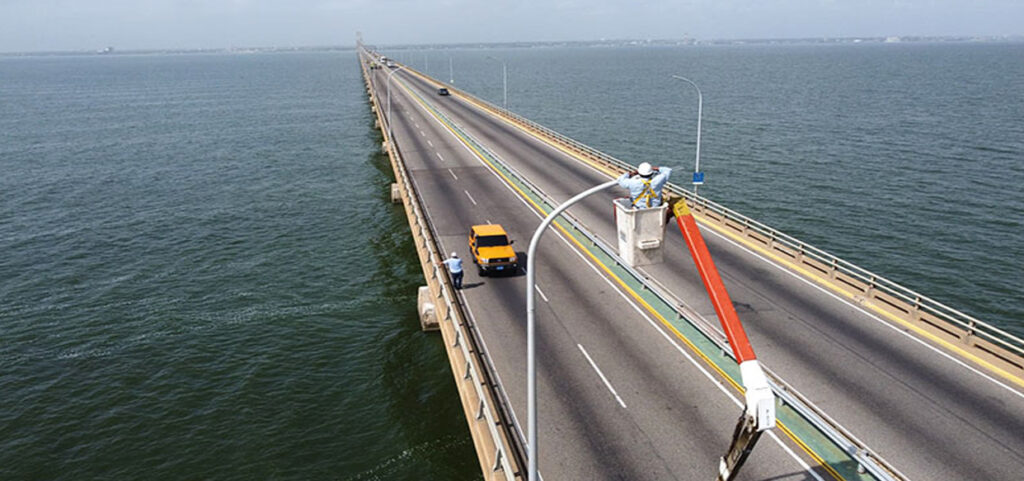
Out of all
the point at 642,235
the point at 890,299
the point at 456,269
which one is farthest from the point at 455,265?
the point at 642,235

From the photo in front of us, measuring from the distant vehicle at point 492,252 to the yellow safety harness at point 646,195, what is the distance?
21.8 m

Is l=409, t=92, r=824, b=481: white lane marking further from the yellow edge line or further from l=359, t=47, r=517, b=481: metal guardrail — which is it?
l=359, t=47, r=517, b=481: metal guardrail

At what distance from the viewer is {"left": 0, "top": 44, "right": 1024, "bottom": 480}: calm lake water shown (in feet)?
82.7

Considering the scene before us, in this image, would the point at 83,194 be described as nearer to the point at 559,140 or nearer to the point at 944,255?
the point at 559,140

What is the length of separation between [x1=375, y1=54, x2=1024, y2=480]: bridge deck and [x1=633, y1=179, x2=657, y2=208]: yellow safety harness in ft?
34.4

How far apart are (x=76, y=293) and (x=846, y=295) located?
4067 cm

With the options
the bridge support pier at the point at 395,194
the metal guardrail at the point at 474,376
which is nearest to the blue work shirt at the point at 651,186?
the metal guardrail at the point at 474,376

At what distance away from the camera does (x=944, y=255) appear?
43.2 meters

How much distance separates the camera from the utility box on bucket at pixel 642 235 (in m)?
7.70

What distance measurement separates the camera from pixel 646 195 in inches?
333

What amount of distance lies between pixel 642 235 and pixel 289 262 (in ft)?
130

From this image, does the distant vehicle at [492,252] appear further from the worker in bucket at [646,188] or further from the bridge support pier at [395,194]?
the bridge support pier at [395,194]

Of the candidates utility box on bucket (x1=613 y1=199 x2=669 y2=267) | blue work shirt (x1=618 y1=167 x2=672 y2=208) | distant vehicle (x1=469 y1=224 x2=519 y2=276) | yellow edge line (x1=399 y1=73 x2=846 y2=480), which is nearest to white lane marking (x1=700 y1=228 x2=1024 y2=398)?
yellow edge line (x1=399 y1=73 x2=846 y2=480)

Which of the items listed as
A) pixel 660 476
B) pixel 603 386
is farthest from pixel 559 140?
pixel 660 476
